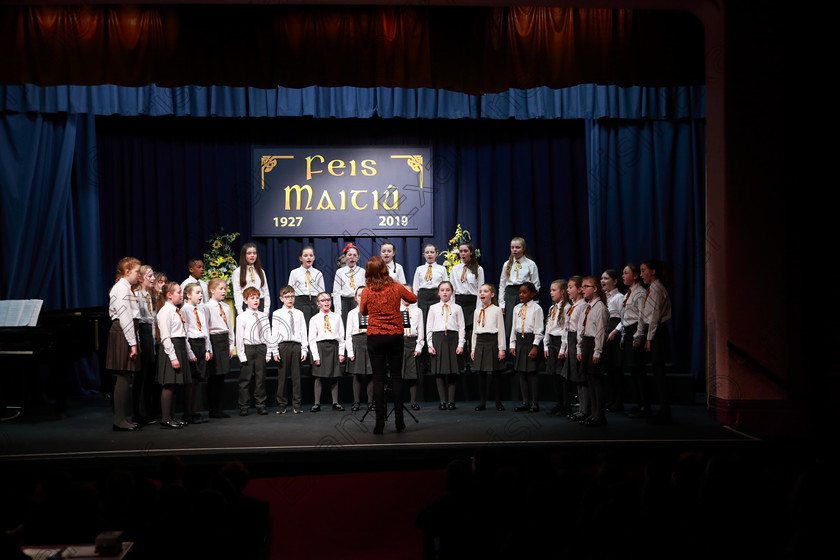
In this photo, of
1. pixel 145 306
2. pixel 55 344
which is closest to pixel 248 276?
pixel 145 306

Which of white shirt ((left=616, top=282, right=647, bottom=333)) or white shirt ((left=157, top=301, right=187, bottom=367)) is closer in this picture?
white shirt ((left=157, top=301, right=187, bottom=367))

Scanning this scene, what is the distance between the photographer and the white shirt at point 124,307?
5934mm

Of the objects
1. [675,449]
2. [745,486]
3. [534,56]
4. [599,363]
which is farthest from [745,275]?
[745,486]

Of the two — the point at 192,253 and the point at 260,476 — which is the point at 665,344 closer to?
the point at 260,476

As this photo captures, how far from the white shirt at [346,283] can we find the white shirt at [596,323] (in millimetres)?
3001

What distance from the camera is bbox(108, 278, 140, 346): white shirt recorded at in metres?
5.93

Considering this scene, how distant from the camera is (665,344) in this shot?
6.24 metres

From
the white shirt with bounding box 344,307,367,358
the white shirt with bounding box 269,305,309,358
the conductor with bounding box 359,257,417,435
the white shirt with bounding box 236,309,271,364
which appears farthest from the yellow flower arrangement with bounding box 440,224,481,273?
the conductor with bounding box 359,257,417,435

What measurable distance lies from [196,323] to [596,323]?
352cm

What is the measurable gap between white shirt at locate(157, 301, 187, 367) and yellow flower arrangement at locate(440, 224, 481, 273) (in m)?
3.73

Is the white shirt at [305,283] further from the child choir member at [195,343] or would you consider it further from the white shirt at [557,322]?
the white shirt at [557,322]

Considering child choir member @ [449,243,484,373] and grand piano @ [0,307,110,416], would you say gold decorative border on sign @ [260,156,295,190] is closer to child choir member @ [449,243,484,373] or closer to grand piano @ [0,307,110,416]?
child choir member @ [449,243,484,373]

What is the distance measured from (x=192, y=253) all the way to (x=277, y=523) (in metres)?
6.41

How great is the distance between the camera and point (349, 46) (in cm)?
617
